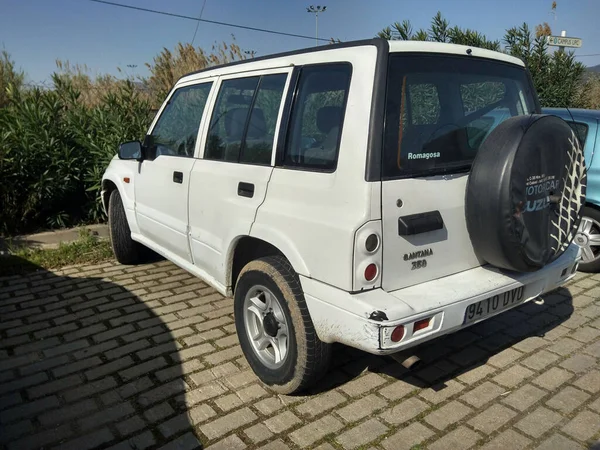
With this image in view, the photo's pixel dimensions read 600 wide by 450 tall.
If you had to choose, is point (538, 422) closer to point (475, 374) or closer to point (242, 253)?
point (475, 374)

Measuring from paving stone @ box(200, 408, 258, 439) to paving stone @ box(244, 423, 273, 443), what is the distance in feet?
0.22

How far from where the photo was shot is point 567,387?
3.14 m

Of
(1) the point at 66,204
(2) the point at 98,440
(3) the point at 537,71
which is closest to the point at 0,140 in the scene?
(1) the point at 66,204

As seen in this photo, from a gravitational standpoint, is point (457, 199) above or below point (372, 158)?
below

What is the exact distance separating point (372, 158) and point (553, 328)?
2.46 m

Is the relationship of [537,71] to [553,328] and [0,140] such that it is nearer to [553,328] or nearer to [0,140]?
[553,328]

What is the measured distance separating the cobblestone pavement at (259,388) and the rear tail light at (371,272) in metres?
0.89

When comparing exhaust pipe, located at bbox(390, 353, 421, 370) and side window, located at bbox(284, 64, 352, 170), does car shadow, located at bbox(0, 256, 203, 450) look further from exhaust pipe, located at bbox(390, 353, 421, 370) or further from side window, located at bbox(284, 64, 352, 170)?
side window, located at bbox(284, 64, 352, 170)

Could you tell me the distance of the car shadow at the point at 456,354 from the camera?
3311 mm

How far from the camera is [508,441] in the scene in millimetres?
2664

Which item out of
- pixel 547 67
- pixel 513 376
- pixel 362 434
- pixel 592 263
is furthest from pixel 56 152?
pixel 547 67

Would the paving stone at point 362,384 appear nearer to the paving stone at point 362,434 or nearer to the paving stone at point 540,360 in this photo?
the paving stone at point 362,434

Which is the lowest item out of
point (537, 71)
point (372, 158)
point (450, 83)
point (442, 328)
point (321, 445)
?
point (321, 445)

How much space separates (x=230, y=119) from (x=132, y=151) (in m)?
1.44
